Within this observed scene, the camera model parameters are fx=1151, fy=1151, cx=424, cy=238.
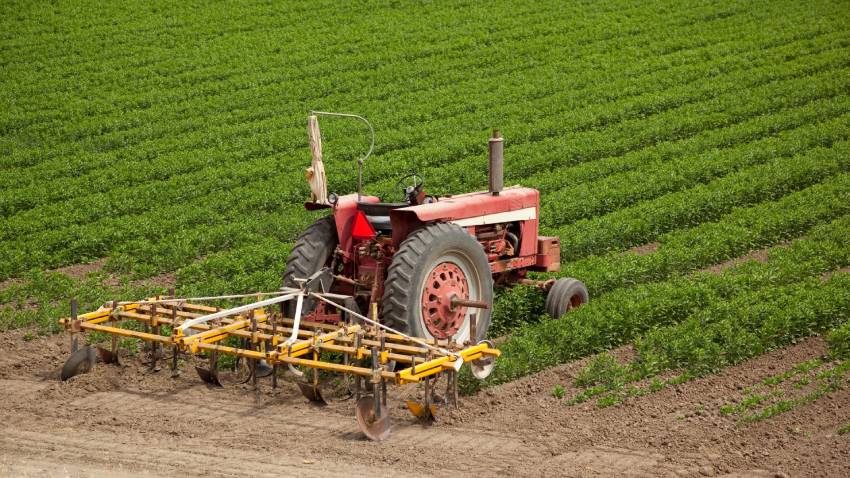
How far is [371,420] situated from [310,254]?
2452mm

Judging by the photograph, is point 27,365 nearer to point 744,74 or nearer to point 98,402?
point 98,402

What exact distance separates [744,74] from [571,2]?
8.32 meters

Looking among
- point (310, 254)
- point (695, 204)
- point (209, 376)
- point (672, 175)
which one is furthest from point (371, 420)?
point (672, 175)

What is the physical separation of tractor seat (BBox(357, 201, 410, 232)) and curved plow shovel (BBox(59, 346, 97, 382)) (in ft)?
9.85

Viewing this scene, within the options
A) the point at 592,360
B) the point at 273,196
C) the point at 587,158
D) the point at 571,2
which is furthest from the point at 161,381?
the point at 571,2

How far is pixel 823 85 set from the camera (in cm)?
2431

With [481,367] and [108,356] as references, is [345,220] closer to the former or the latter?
[481,367]

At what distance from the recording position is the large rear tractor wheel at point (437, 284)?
10477mm

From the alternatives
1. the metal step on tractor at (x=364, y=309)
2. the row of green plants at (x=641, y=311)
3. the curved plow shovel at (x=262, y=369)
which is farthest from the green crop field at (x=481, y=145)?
the curved plow shovel at (x=262, y=369)

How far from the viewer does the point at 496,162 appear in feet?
40.1

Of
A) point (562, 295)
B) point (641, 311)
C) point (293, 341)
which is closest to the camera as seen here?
point (293, 341)

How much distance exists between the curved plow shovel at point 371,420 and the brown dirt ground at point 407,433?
0.09 meters

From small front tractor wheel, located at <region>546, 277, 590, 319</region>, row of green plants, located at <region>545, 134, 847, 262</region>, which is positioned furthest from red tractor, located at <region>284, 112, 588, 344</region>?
row of green plants, located at <region>545, 134, 847, 262</region>

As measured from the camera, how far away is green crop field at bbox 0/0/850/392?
13.0 meters
